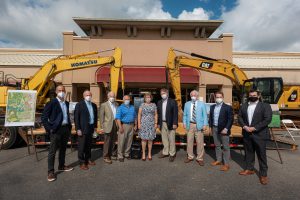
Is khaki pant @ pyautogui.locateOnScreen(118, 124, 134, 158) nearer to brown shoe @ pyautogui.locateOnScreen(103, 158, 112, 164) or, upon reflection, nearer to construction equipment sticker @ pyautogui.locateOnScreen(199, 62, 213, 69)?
brown shoe @ pyautogui.locateOnScreen(103, 158, 112, 164)

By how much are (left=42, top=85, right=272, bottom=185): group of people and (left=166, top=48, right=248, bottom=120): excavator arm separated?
315 centimetres

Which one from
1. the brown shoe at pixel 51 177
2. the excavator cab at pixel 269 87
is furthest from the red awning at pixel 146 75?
the brown shoe at pixel 51 177

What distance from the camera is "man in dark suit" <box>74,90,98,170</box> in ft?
17.8

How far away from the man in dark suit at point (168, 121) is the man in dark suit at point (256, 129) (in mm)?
1733

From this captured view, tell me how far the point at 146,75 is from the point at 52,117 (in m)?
12.4

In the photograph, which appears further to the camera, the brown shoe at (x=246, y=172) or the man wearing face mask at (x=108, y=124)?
the man wearing face mask at (x=108, y=124)

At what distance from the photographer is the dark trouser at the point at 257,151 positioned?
4698 mm

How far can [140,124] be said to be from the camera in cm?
623

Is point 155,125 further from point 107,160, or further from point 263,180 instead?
point 263,180

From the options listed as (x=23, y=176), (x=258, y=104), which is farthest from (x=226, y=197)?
(x=23, y=176)

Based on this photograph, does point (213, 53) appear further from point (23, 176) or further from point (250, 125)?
point (23, 176)

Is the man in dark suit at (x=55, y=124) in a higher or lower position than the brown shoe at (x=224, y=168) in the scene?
higher

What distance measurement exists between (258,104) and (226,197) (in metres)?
2.02

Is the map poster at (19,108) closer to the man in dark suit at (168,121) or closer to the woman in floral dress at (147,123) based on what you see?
the woman in floral dress at (147,123)
